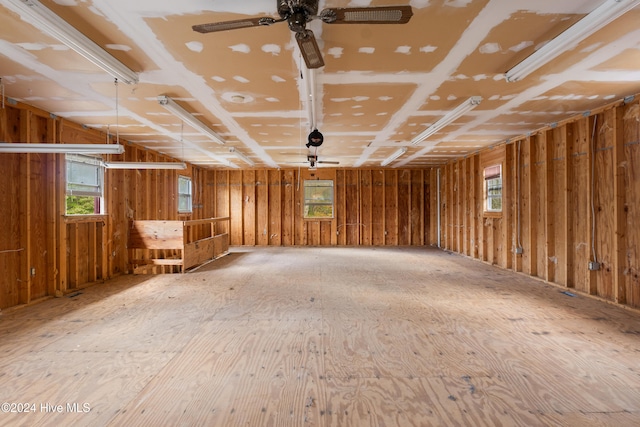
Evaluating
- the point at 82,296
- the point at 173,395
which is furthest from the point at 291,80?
the point at 82,296

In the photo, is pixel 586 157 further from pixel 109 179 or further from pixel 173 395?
pixel 109 179

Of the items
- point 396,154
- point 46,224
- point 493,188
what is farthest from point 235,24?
point 493,188

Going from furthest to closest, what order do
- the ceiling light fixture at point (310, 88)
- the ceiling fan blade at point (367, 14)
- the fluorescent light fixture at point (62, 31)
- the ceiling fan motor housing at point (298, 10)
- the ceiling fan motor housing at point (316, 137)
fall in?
the ceiling fan motor housing at point (316, 137) < the ceiling light fixture at point (310, 88) < the fluorescent light fixture at point (62, 31) < the ceiling fan motor housing at point (298, 10) < the ceiling fan blade at point (367, 14)

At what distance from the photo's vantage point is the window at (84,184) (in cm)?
472

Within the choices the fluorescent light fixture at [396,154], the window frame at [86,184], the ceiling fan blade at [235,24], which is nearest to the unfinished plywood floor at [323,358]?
the window frame at [86,184]

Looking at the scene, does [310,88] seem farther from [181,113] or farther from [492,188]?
[492,188]

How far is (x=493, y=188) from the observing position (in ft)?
21.7

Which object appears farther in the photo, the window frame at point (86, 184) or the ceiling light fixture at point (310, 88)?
the window frame at point (86, 184)

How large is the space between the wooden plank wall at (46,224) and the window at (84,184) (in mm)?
142

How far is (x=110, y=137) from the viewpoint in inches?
216

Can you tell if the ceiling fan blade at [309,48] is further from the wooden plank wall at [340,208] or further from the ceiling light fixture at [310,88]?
the wooden plank wall at [340,208]

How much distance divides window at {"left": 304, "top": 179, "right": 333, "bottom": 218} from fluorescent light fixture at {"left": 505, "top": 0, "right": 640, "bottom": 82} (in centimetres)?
734

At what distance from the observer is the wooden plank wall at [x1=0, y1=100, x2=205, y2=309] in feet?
12.0

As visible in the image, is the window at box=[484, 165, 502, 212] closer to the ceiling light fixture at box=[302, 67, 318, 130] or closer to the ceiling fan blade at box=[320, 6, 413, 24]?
the ceiling light fixture at box=[302, 67, 318, 130]
